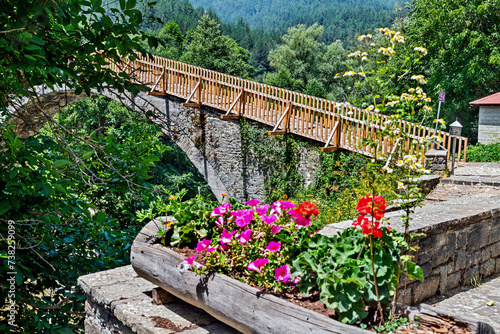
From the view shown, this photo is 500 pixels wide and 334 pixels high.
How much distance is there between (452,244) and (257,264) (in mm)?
2050

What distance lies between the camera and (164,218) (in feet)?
9.46

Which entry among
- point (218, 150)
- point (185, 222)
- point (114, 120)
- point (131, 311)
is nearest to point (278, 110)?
point (218, 150)

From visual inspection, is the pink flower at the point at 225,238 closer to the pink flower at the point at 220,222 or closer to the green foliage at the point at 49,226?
the pink flower at the point at 220,222

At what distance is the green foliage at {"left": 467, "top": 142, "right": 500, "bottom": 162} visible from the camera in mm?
13895

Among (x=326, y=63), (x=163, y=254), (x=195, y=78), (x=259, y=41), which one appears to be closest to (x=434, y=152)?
(x=163, y=254)

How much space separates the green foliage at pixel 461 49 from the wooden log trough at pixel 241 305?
726 inches

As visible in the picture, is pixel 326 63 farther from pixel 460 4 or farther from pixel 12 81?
pixel 12 81

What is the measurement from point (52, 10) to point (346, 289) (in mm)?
2271

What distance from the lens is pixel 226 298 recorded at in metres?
2.15

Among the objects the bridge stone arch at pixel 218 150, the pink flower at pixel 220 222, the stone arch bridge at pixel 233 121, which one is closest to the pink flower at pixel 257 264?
the pink flower at pixel 220 222

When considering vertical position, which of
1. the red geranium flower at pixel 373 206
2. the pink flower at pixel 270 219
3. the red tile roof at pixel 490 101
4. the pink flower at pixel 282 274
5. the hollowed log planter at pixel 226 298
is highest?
the red geranium flower at pixel 373 206

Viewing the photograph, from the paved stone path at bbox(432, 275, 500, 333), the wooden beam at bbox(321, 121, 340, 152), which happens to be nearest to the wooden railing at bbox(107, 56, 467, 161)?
the wooden beam at bbox(321, 121, 340, 152)

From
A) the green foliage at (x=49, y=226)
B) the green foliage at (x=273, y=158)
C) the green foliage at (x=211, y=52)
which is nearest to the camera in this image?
the green foliage at (x=49, y=226)

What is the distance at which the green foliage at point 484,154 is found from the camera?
45.6 ft
